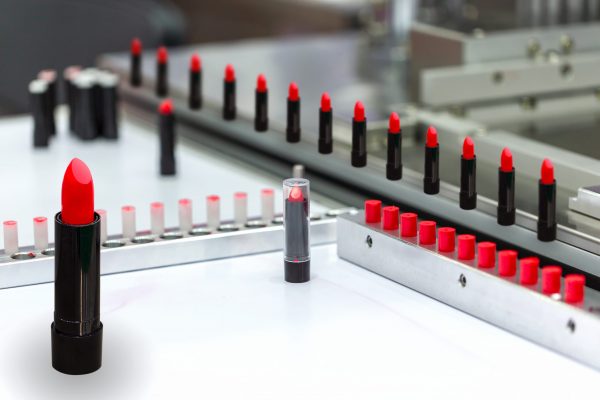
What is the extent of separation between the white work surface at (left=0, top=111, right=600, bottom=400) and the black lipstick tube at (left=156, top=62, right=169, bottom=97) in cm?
65

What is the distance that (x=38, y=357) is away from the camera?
1377 mm

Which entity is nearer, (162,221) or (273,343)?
(273,343)

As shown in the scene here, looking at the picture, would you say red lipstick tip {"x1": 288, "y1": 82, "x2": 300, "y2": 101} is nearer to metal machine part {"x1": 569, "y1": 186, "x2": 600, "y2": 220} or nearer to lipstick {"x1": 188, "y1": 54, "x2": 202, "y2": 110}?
lipstick {"x1": 188, "y1": 54, "x2": 202, "y2": 110}

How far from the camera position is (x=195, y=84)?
7.40ft

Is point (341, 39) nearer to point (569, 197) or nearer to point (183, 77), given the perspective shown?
point (183, 77)

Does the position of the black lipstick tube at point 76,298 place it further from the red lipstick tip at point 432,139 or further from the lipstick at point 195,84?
the lipstick at point 195,84

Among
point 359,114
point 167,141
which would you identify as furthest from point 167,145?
point 359,114

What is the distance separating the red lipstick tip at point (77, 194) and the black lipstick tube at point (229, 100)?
84 centimetres

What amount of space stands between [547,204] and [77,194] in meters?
0.60

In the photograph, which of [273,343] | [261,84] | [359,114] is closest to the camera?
[273,343]

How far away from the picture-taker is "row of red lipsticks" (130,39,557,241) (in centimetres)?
151

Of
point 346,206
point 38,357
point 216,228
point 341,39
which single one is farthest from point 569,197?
point 341,39

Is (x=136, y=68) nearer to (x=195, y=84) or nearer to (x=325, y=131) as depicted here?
(x=195, y=84)

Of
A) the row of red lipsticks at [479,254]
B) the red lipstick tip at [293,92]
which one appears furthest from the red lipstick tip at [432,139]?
the red lipstick tip at [293,92]
